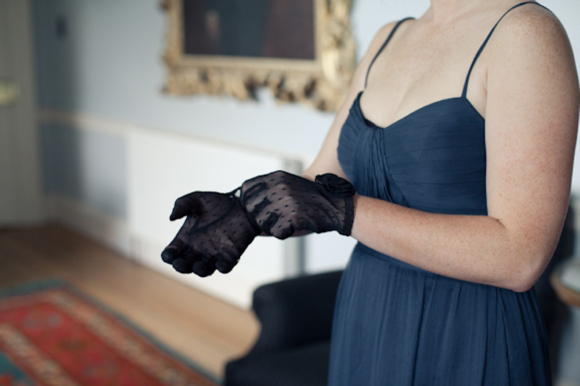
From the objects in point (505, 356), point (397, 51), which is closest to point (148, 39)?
point (397, 51)

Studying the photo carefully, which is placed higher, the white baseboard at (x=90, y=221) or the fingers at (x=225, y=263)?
the fingers at (x=225, y=263)

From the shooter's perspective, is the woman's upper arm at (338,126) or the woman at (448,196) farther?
the woman's upper arm at (338,126)

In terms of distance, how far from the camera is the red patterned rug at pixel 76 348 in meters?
2.83

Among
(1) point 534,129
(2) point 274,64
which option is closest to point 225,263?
(1) point 534,129

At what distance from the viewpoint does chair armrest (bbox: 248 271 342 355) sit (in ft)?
6.93

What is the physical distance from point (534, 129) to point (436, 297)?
33cm

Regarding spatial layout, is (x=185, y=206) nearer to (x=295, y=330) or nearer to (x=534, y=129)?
(x=534, y=129)

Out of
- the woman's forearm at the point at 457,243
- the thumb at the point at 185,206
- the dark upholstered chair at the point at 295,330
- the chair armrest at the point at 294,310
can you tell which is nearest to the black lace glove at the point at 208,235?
the thumb at the point at 185,206

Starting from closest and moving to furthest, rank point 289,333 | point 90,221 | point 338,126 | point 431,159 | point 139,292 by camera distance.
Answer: point 431,159, point 338,126, point 289,333, point 139,292, point 90,221

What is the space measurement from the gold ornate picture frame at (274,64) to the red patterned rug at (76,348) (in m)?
1.43

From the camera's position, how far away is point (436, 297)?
0.97 m

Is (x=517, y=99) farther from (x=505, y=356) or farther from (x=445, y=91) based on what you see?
(x=505, y=356)

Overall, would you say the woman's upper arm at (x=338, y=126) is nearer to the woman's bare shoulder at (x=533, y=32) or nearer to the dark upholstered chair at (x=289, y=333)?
the woman's bare shoulder at (x=533, y=32)

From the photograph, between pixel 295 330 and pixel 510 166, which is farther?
pixel 295 330
